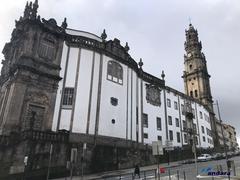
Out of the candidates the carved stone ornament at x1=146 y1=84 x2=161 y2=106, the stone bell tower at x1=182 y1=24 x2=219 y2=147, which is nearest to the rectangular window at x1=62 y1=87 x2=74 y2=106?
the carved stone ornament at x1=146 y1=84 x2=161 y2=106

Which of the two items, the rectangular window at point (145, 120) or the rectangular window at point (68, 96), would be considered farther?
the rectangular window at point (145, 120)

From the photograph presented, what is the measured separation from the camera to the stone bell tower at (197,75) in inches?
2635

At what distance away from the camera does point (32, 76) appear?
28312 millimetres

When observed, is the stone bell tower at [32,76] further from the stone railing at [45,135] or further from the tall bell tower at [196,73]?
the tall bell tower at [196,73]

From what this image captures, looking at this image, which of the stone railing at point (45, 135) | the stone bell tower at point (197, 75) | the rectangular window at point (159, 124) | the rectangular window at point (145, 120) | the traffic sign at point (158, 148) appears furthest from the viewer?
the stone bell tower at point (197, 75)

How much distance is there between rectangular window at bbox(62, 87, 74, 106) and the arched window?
6604 mm

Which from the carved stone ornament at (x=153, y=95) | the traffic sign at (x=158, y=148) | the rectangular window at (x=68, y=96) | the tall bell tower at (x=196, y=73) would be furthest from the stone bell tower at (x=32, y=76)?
the tall bell tower at (x=196, y=73)

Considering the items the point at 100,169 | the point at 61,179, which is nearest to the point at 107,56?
the point at 100,169

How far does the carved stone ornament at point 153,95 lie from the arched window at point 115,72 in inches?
300

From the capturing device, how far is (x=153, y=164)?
35250 mm

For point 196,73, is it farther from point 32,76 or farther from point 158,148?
point 158,148

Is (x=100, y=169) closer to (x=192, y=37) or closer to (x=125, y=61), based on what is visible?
(x=125, y=61)

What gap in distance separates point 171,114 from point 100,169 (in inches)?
914

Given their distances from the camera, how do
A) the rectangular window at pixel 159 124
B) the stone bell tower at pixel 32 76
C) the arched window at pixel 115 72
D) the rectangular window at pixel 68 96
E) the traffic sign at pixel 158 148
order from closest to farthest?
1. the traffic sign at pixel 158 148
2. the stone bell tower at pixel 32 76
3. the rectangular window at pixel 68 96
4. the arched window at pixel 115 72
5. the rectangular window at pixel 159 124
